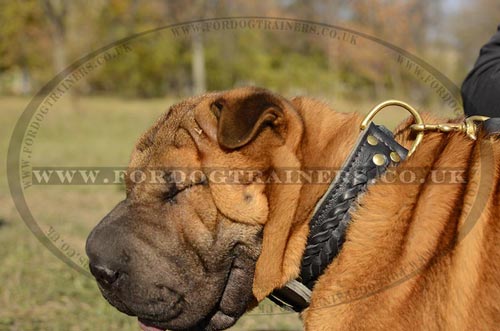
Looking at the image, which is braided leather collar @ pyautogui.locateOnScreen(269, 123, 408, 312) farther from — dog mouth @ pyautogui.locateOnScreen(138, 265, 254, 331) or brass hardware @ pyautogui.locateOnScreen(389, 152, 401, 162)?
dog mouth @ pyautogui.locateOnScreen(138, 265, 254, 331)

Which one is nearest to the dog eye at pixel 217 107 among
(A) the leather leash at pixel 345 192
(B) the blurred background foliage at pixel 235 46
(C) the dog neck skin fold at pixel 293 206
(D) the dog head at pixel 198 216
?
(D) the dog head at pixel 198 216

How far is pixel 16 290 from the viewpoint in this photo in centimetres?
573

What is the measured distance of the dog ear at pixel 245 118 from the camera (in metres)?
2.79

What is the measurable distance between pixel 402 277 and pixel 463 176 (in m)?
0.56

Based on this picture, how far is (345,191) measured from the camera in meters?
2.71

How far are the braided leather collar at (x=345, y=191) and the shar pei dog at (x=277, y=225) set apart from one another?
0.05 m

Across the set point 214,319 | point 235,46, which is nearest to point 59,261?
point 214,319

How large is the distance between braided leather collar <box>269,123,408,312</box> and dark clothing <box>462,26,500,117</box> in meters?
1.29

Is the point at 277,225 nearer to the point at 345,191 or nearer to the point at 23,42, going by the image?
the point at 345,191

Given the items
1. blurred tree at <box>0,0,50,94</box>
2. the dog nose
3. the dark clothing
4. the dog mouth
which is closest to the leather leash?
the dog mouth

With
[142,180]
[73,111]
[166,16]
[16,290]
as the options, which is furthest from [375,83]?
[142,180]

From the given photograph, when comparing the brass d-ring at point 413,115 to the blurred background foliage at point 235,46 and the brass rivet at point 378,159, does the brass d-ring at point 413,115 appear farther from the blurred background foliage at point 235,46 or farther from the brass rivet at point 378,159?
the blurred background foliage at point 235,46

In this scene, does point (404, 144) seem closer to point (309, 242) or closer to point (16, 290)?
point (309, 242)

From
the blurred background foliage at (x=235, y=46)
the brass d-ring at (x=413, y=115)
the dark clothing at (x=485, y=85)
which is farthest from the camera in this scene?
the blurred background foliage at (x=235, y=46)
